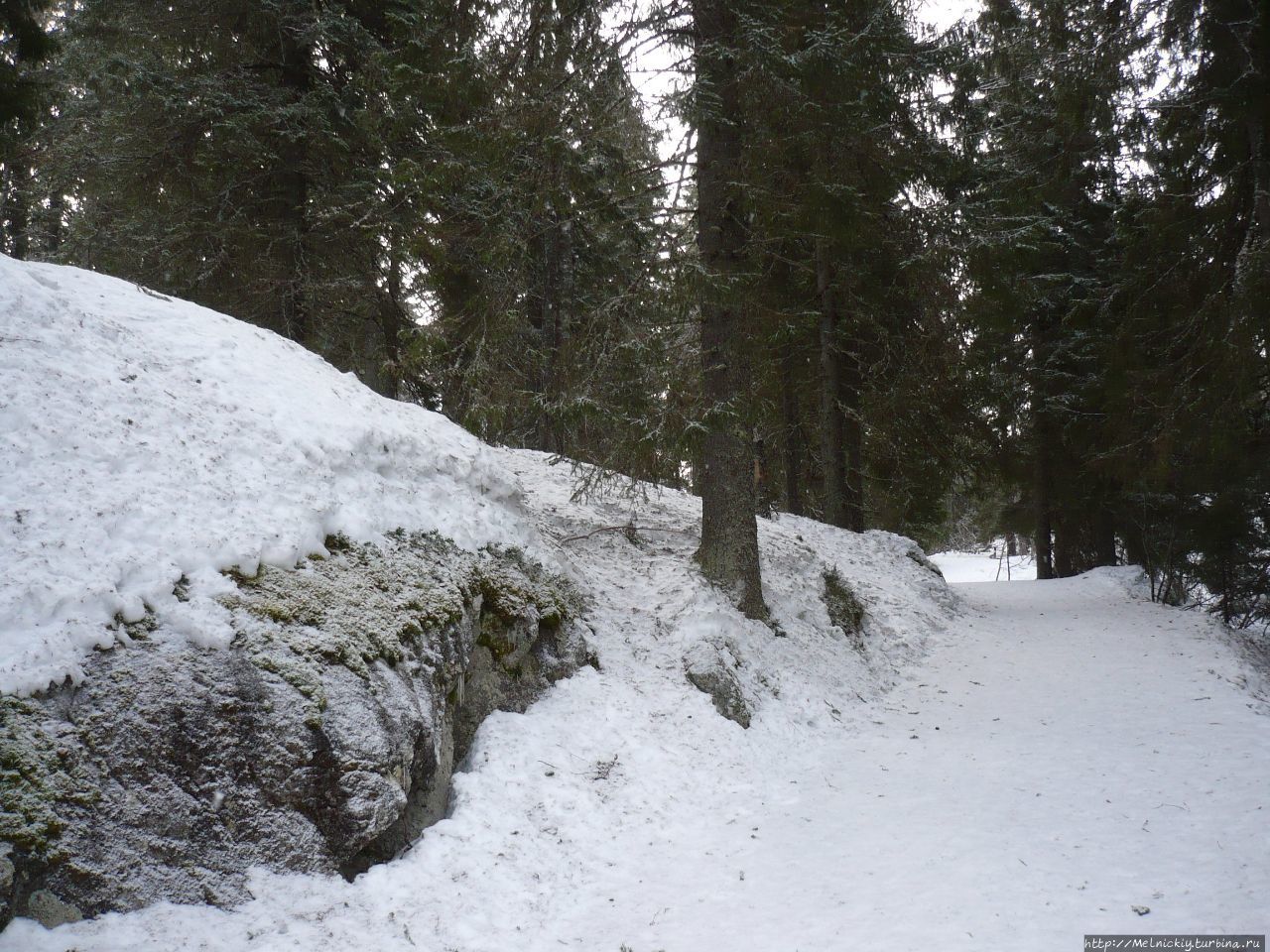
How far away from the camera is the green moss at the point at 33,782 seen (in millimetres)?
2748

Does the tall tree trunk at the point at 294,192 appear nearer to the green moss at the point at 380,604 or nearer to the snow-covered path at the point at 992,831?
the green moss at the point at 380,604

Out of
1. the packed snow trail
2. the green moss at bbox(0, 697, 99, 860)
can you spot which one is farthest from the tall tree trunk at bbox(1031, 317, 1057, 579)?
the green moss at bbox(0, 697, 99, 860)

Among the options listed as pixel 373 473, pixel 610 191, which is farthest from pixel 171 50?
pixel 373 473

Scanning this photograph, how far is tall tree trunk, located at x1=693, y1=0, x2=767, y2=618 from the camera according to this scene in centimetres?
764

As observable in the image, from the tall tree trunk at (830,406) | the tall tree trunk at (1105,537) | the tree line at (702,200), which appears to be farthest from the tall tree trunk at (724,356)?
the tall tree trunk at (1105,537)

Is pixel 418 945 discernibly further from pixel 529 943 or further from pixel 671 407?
pixel 671 407

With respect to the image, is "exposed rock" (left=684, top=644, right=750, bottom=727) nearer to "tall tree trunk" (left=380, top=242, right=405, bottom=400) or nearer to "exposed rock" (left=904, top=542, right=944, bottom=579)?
"tall tree trunk" (left=380, top=242, right=405, bottom=400)

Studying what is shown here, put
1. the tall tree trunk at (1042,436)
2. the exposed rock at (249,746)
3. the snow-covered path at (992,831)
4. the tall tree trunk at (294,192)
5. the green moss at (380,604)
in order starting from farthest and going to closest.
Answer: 1. the tall tree trunk at (1042,436)
2. the tall tree trunk at (294,192)
3. the green moss at (380,604)
4. the snow-covered path at (992,831)
5. the exposed rock at (249,746)

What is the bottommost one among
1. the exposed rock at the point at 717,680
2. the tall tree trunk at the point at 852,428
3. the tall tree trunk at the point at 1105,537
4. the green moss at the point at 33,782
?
the exposed rock at the point at 717,680

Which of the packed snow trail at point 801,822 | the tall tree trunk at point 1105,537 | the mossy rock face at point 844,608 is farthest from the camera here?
the tall tree trunk at point 1105,537

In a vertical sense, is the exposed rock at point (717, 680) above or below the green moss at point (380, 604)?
below

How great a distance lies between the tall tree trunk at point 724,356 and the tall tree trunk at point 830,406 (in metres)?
5.56

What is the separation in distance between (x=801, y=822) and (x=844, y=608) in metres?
4.80

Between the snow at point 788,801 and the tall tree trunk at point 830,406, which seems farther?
the tall tree trunk at point 830,406
